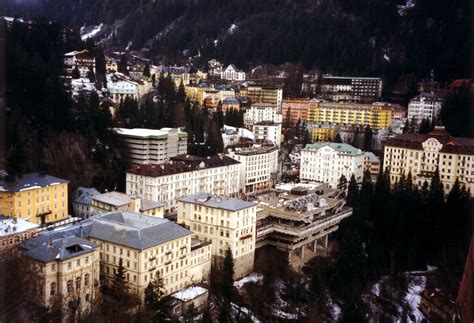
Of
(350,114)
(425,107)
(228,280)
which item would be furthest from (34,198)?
(425,107)

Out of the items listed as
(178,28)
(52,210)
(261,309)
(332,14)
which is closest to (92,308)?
(261,309)

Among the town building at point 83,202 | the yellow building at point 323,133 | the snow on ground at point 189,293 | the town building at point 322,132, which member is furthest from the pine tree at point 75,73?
the snow on ground at point 189,293

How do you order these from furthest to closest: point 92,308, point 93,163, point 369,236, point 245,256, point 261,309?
point 93,163
point 369,236
point 245,256
point 261,309
point 92,308

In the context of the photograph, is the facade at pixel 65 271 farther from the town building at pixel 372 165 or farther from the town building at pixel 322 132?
the town building at pixel 322 132

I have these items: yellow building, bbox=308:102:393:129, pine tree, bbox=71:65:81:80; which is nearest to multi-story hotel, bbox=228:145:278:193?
pine tree, bbox=71:65:81:80

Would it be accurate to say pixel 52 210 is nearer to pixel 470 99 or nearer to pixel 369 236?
pixel 369 236

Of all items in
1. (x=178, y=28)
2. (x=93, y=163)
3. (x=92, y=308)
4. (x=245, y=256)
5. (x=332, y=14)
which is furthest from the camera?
(x=178, y=28)
